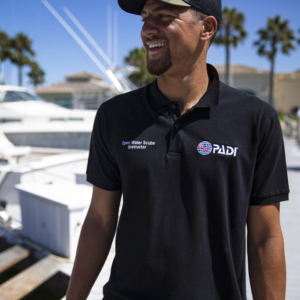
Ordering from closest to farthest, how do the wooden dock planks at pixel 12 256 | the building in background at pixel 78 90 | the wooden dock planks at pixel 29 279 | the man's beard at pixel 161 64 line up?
the man's beard at pixel 161 64, the wooden dock planks at pixel 29 279, the wooden dock planks at pixel 12 256, the building in background at pixel 78 90

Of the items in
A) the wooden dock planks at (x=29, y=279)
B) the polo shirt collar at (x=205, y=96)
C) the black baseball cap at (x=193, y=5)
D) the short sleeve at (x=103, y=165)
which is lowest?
the wooden dock planks at (x=29, y=279)

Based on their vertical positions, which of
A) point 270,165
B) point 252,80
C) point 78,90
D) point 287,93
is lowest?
point 270,165

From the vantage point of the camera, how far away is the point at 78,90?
13.4 meters

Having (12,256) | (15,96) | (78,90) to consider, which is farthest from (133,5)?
(78,90)

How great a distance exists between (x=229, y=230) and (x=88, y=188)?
2.80 metres

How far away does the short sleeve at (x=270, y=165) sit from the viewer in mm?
1255

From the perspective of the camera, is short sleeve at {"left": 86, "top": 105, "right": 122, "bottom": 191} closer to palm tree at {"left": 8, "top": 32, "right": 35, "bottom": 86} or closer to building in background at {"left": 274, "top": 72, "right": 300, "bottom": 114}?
palm tree at {"left": 8, "top": 32, "right": 35, "bottom": 86}

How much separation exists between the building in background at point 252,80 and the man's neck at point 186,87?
40.0 metres

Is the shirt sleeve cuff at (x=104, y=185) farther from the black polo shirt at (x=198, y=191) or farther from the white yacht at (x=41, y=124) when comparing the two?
the white yacht at (x=41, y=124)

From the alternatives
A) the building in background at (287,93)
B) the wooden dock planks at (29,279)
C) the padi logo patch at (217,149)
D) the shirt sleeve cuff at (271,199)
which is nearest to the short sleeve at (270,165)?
the shirt sleeve cuff at (271,199)

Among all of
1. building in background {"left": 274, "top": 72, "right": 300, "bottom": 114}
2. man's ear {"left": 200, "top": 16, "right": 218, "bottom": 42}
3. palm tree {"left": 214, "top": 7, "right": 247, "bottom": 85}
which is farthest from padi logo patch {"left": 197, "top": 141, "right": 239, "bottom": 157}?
building in background {"left": 274, "top": 72, "right": 300, "bottom": 114}

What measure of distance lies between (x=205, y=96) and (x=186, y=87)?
107 millimetres

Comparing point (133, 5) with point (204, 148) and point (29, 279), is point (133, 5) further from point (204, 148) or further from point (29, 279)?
point (29, 279)

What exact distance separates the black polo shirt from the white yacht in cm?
666
